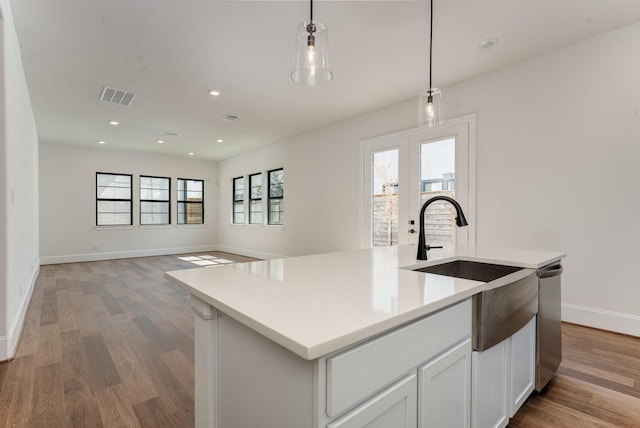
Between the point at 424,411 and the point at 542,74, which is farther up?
the point at 542,74

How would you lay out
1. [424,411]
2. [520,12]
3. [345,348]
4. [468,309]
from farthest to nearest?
[520,12]
[468,309]
[424,411]
[345,348]

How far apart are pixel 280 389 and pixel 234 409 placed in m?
0.35

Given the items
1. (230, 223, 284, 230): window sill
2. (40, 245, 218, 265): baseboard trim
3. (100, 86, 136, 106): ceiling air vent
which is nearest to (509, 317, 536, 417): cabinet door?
(100, 86, 136, 106): ceiling air vent

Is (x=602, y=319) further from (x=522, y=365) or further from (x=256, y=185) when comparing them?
(x=256, y=185)

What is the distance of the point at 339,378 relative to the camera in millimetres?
756

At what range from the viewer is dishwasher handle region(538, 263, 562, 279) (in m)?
1.82

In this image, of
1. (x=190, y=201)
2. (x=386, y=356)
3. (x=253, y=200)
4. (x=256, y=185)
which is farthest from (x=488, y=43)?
(x=190, y=201)

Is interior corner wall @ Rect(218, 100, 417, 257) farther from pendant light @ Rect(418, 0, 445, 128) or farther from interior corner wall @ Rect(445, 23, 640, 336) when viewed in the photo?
pendant light @ Rect(418, 0, 445, 128)

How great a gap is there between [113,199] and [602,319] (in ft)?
31.3

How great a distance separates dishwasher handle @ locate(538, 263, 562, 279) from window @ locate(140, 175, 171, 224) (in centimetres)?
888

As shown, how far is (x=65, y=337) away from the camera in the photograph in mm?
2850

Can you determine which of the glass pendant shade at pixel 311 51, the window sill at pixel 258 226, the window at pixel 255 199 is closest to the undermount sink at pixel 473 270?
the glass pendant shade at pixel 311 51

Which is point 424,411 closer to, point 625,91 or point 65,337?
point 65,337

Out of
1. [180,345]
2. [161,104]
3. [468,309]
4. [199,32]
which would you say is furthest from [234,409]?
[161,104]
